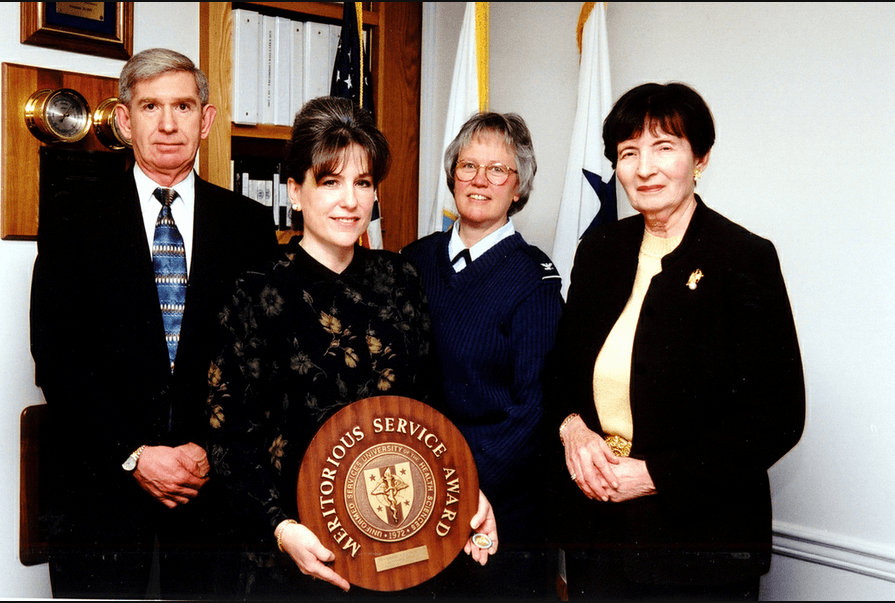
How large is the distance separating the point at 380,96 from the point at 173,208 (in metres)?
1.67

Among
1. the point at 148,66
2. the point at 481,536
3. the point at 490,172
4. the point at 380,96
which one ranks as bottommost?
the point at 481,536

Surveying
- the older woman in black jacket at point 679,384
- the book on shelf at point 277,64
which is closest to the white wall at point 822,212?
the older woman in black jacket at point 679,384

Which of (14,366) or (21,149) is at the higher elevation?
(21,149)

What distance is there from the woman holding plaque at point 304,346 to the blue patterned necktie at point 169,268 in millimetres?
364

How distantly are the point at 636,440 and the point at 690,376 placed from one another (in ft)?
0.58

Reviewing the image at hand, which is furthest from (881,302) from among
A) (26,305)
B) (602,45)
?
(26,305)

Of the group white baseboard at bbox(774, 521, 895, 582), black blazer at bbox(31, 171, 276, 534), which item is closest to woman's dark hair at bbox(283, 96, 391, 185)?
black blazer at bbox(31, 171, 276, 534)

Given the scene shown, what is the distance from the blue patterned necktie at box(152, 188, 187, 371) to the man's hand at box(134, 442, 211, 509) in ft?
0.64

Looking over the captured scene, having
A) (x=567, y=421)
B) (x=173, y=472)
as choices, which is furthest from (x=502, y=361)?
(x=173, y=472)

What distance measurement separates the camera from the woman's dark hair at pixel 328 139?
4.96 ft

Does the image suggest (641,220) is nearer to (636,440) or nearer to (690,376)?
(690,376)

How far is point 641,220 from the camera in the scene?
Answer: 172 cm

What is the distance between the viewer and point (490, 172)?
6.25ft

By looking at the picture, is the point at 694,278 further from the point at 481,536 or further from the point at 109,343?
the point at 109,343
